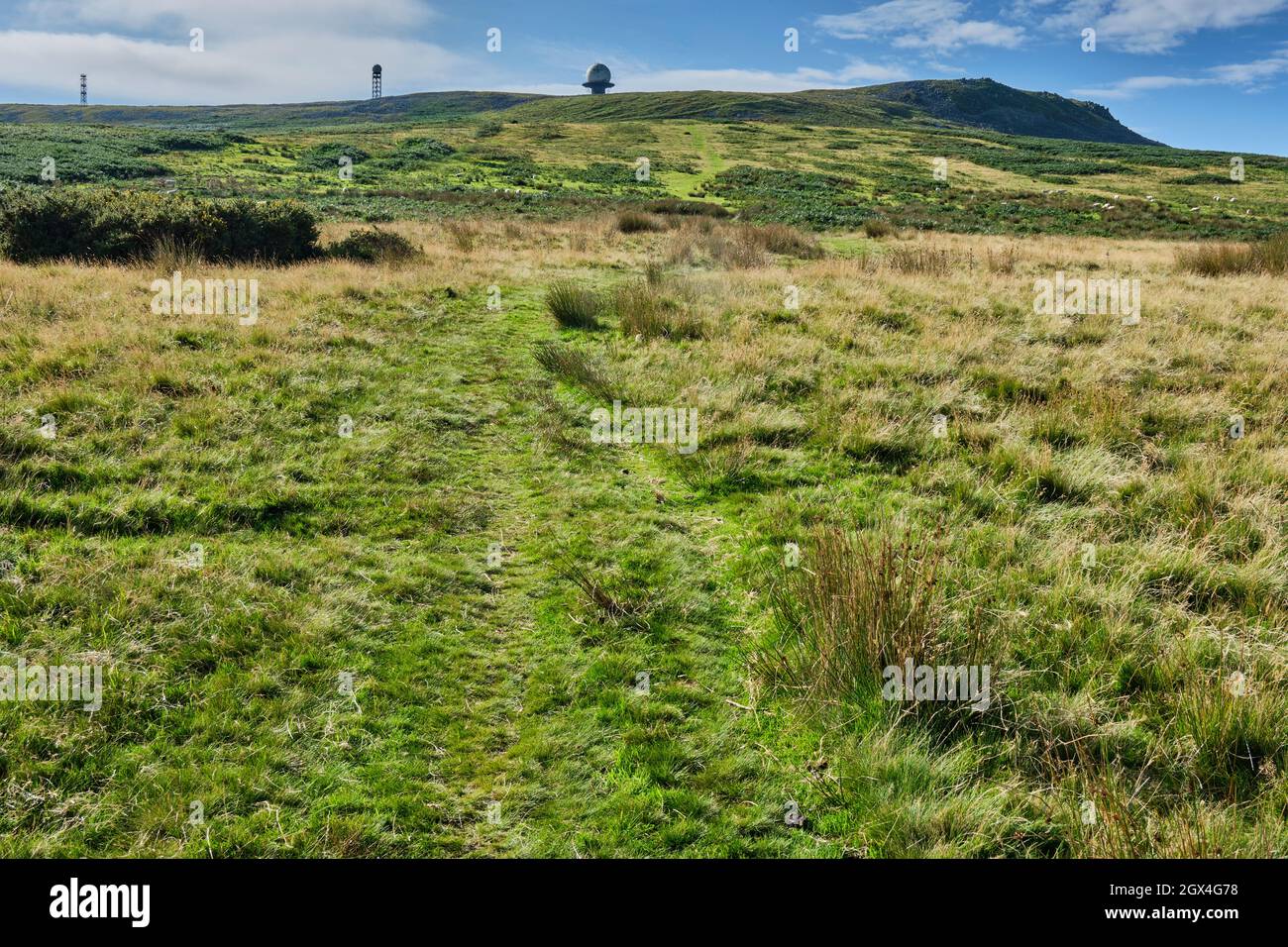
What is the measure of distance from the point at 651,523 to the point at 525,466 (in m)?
1.83

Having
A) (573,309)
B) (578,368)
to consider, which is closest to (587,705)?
(578,368)

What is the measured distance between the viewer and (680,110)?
13400 centimetres

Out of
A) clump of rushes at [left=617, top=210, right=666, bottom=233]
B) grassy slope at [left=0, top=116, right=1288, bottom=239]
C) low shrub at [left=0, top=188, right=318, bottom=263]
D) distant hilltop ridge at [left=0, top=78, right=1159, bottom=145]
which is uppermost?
distant hilltop ridge at [left=0, top=78, right=1159, bottom=145]

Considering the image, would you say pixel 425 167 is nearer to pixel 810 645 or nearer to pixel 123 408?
pixel 123 408

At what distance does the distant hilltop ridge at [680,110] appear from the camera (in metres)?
133

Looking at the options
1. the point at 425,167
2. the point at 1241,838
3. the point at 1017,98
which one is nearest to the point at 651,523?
the point at 1241,838

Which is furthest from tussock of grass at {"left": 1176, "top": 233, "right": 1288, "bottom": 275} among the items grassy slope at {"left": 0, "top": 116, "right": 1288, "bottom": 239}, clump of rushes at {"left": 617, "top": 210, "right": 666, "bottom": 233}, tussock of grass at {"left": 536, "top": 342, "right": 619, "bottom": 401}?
tussock of grass at {"left": 536, "top": 342, "right": 619, "bottom": 401}

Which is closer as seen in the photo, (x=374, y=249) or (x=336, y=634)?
(x=336, y=634)

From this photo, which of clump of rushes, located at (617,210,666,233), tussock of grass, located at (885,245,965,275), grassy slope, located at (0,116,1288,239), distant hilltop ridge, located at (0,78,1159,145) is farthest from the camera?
distant hilltop ridge, located at (0,78,1159,145)

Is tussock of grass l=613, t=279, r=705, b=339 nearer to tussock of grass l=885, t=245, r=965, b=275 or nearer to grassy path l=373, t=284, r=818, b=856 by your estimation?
grassy path l=373, t=284, r=818, b=856

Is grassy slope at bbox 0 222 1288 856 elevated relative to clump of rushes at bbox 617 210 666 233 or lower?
lower

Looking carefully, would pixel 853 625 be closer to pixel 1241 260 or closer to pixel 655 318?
pixel 655 318

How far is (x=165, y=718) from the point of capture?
12.6 feet

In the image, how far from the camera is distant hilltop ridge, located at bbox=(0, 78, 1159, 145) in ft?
436
